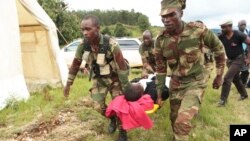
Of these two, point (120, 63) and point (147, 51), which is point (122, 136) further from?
point (147, 51)

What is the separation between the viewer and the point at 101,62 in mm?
5137

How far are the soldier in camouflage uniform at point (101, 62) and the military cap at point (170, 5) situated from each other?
93 cm

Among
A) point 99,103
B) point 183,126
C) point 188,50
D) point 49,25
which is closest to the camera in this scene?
point 183,126

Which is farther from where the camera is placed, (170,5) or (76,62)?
(76,62)

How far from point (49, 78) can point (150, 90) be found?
5.78m

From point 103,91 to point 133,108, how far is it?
95 cm

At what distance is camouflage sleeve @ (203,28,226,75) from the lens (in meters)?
4.52

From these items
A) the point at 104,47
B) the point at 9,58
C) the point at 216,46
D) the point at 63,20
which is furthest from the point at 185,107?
the point at 63,20

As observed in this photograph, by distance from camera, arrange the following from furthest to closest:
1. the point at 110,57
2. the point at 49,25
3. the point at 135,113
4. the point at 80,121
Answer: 1. the point at 49,25
2. the point at 80,121
3. the point at 110,57
4. the point at 135,113

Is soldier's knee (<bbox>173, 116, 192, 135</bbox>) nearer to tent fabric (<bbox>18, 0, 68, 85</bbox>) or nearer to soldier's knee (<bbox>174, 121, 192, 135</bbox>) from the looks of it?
soldier's knee (<bbox>174, 121, 192, 135</bbox>)

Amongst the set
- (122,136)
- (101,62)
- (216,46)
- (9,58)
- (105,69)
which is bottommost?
(122,136)

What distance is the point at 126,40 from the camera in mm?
15539

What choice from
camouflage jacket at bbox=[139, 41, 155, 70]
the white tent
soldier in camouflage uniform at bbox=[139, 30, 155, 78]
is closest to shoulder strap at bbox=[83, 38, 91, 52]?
soldier in camouflage uniform at bbox=[139, 30, 155, 78]

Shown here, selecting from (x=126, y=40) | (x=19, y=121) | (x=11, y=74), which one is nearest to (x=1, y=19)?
(x=11, y=74)
